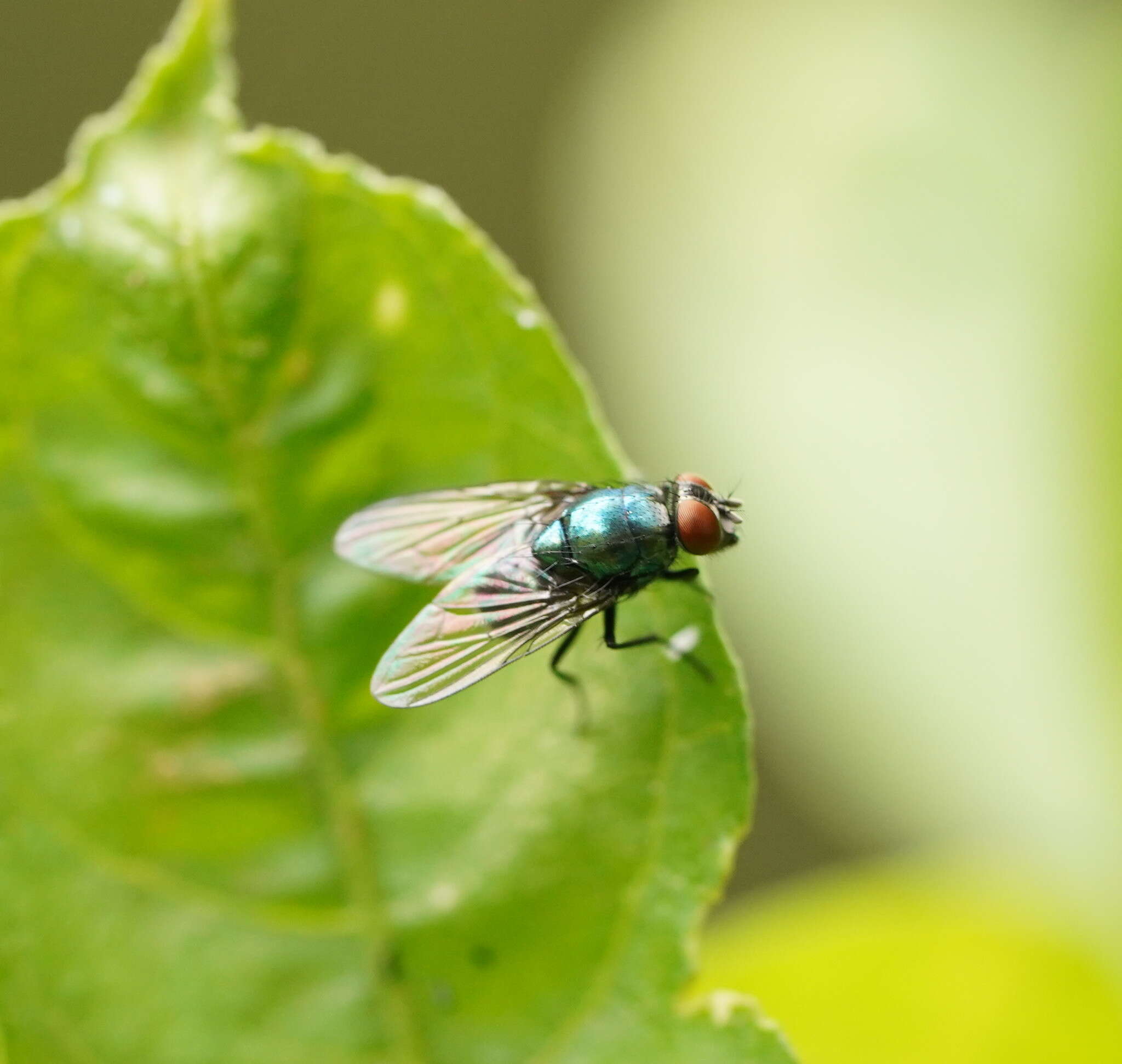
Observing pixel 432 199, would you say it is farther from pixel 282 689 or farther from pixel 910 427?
pixel 910 427

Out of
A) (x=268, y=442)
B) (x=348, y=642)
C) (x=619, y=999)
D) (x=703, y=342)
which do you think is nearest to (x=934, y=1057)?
(x=619, y=999)

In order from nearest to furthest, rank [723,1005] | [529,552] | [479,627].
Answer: [723,1005] → [479,627] → [529,552]

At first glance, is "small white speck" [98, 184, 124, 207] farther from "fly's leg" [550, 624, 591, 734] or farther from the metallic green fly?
"fly's leg" [550, 624, 591, 734]

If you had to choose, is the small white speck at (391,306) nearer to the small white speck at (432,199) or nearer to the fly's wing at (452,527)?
the small white speck at (432,199)

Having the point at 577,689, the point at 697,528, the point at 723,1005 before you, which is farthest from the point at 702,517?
the point at 723,1005

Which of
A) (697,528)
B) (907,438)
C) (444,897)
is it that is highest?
(907,438)

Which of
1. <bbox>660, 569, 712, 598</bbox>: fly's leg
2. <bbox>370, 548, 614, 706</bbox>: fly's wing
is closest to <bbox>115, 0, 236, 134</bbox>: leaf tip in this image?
<bbox>370, 548, 614, 706</bbox>: fly's wing

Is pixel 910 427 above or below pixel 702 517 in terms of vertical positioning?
above

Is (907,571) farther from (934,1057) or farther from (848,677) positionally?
(934,1057)
